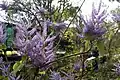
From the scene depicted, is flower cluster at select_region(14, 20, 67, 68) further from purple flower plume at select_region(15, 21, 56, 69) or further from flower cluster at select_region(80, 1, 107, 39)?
flower cluster at select_region(80, 1, 107, 39)

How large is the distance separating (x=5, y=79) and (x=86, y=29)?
0.31 metres

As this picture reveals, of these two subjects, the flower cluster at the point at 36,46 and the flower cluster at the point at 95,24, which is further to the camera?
the flower cluster at the point at 95,24

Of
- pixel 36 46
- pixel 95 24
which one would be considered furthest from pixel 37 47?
pixel 95 24

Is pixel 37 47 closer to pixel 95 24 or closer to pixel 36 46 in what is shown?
pixel 36 46

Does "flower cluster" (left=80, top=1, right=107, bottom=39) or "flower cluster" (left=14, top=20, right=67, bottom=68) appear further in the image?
"flower cluster" (left=80, top=1, right=107, bottom=39)

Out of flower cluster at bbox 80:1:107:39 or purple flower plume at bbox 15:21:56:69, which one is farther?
flower cluster at bbox 80:1:107:39

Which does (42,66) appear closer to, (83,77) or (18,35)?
(18,35)

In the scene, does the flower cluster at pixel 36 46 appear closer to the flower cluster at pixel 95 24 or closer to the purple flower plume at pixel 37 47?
the purple flower plume at pixel 37 47

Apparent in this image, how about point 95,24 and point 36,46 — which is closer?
point 36,46

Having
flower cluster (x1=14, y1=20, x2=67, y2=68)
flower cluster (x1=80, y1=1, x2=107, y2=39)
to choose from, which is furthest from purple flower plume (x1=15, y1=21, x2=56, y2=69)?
flower cluster (x1=80, y1=1, x2=107, y2=39)

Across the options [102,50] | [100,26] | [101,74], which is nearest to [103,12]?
[100,26]

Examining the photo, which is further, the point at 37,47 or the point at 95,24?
the point at 95,24

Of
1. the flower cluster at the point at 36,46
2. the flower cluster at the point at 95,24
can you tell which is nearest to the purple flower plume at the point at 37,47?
the flower cluster at the point at 36,46

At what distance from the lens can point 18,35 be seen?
40.7 inches
